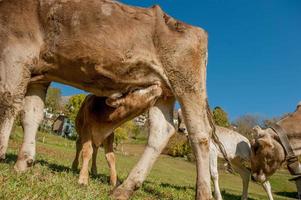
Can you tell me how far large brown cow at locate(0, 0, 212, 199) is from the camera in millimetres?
4938

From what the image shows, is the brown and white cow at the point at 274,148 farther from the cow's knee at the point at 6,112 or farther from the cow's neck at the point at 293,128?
the cow's knee at the point at 6,112

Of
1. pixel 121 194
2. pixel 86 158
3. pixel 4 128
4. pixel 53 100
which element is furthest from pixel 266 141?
pixel 53 100

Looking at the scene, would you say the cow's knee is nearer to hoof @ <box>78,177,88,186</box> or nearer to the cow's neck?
hoof @ <box>78,177,88,186</box>

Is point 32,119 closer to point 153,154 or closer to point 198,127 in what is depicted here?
point 153,154

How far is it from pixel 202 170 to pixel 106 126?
163 centimetres

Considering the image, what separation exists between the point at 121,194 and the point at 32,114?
1.80 metres

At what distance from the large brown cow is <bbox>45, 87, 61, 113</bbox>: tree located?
2692 inches

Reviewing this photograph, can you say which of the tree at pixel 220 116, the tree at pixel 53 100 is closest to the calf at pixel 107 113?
the tree at pixel 220 116

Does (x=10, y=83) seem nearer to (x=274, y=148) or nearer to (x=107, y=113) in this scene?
(x=107, y=113)

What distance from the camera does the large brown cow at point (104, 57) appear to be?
16.2ft

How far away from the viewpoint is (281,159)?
26.7ft

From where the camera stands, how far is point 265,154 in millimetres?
8430

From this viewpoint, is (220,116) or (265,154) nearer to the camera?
(265,154)

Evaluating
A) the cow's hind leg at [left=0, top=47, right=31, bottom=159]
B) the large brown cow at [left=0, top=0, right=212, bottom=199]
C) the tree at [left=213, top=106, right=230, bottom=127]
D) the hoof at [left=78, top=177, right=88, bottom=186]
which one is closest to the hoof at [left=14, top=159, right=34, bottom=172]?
the large brown cow at [left=0, top=0, right=212, bottom=199]
